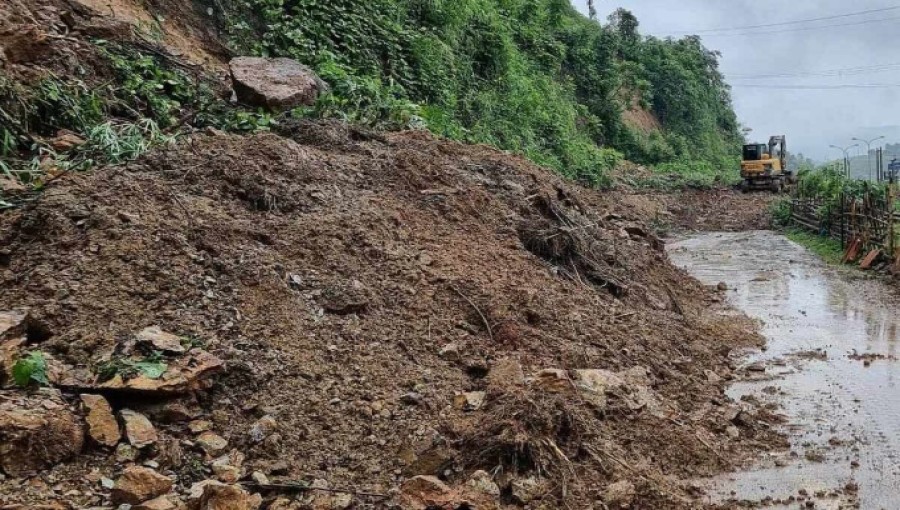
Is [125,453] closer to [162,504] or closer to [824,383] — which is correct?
[162,504]

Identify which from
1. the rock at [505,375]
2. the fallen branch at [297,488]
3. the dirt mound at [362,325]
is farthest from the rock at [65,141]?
the rock at [505,375]

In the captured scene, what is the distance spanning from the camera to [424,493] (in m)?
3.00

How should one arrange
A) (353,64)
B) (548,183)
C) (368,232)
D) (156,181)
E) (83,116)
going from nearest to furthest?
(156,181) < (368,232) < (83,116) < (548,183) < (353,64)

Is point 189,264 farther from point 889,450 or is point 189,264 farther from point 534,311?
point 889,450

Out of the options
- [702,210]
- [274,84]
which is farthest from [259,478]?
[702,210]

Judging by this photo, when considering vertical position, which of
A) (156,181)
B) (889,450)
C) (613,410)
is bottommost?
(889,450)

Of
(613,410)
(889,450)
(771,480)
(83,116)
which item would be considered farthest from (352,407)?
(83,116)

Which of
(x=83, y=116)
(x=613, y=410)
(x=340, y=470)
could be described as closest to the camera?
(x=340, y=470)

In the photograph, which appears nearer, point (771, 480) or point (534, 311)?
point (771, 480)

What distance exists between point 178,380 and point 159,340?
302 mm

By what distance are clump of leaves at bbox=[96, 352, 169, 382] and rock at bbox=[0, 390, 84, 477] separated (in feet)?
0.83

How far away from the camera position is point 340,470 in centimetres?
315

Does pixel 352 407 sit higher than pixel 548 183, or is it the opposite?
pixel 548 183

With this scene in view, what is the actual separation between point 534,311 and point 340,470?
2452mm
